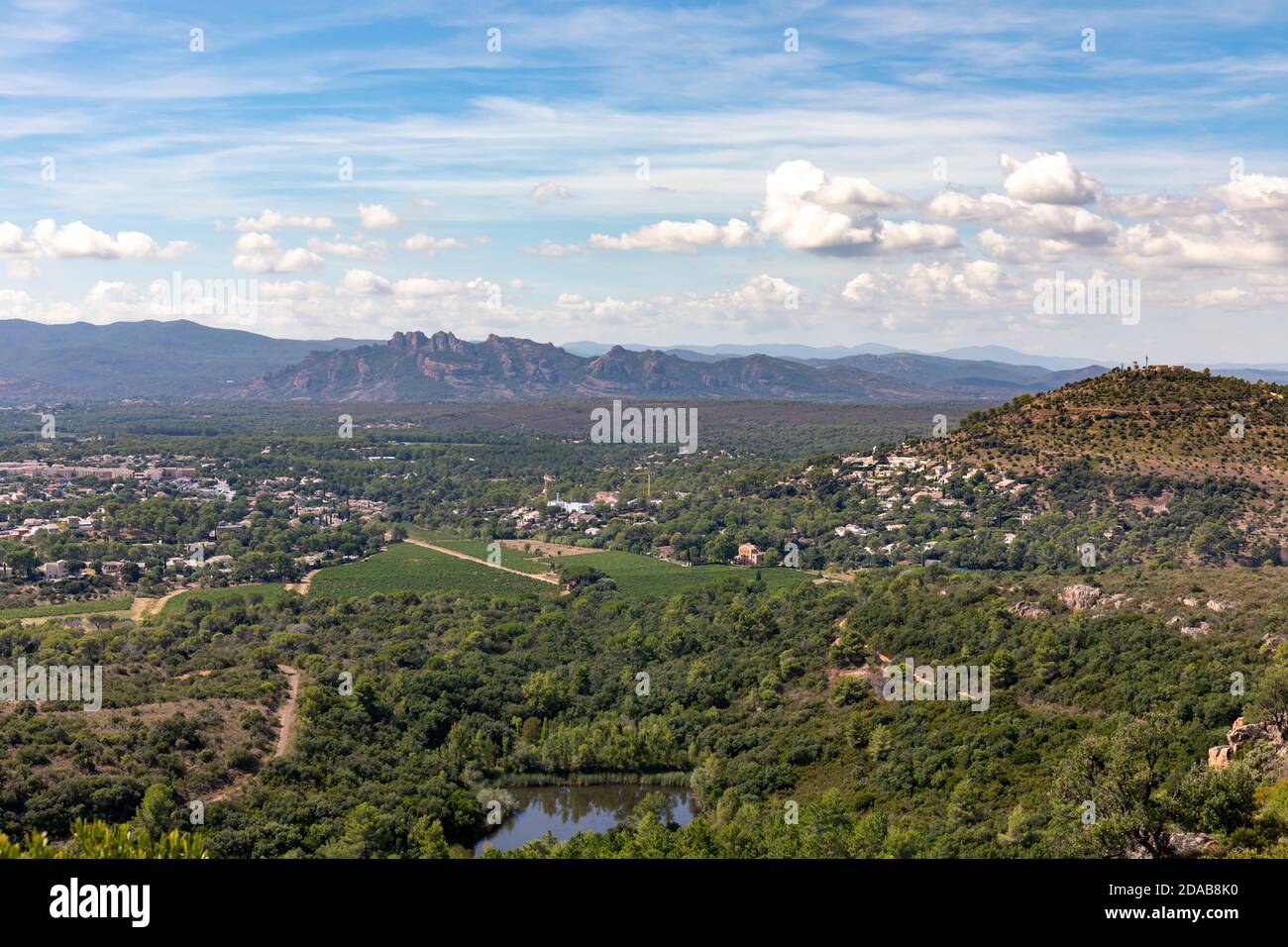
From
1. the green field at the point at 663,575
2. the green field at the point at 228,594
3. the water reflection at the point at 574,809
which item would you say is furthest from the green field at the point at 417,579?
the water reflection at the point at 574,809

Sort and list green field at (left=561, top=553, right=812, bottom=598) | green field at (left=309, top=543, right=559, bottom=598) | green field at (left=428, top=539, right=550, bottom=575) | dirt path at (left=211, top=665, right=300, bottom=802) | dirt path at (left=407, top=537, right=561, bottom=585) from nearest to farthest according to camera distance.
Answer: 1. dirt path at (left=211, top=665, right=300, bottom=802)
2. green field at (left=561, top=553, right=812, bottom=598)
3. green field at (left=309, top=543, right=559, bottom=598)
4. dirt path at (left=407, top=537, right=561, bottom=585)
5. green field at (left=428, top=539, right=550, bottom=575)

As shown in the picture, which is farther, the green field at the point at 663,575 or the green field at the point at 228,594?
the green field at the point at 663,575

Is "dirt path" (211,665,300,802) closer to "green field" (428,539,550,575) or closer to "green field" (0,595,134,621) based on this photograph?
"green field" (0,595,134,621)

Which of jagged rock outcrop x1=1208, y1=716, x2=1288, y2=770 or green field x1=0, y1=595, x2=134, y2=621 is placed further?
green field x1=0, y1=595, x2=134, y2=621

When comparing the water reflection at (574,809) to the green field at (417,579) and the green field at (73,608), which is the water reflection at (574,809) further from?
the green field at (73,608)

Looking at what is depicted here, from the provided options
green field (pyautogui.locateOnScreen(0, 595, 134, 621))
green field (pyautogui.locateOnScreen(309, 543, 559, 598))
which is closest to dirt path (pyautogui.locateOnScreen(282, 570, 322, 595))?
green field (pyautogui.locateOnScreen(309, 543, 559, 598))
